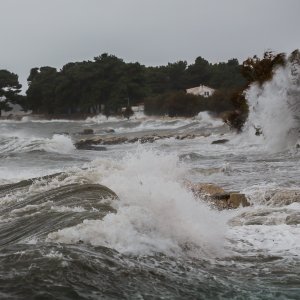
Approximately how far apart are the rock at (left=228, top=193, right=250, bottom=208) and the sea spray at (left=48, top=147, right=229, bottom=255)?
88 cm

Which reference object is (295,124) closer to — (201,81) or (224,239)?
(224,239)

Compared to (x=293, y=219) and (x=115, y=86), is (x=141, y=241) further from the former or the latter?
(x=115, y=86)

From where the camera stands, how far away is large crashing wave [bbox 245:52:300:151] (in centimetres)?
2300

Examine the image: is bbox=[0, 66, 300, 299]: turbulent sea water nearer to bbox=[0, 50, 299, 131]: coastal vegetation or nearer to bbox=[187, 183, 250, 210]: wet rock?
bbox=[187, 183, 250, 210]: wet rock

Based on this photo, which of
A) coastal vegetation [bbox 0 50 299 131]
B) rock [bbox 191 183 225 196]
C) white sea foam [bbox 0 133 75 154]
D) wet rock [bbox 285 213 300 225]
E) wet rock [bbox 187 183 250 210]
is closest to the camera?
wet rock [bbox 285 213 300 225]

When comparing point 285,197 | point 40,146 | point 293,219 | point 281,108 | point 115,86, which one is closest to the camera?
point 293,219

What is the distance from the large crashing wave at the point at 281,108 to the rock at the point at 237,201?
482 inches

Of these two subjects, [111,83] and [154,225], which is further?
[111,83]

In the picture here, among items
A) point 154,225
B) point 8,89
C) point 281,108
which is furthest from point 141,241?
point 8,89

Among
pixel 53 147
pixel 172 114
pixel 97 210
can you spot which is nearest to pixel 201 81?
pixel 172 114

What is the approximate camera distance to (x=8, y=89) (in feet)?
315

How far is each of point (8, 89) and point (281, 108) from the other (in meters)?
79.2

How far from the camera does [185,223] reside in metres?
7.36

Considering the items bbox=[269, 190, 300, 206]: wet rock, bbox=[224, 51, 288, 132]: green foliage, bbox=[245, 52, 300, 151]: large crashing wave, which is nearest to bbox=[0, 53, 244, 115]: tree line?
bbox=[224, 51, 288, 132]: green foliage
